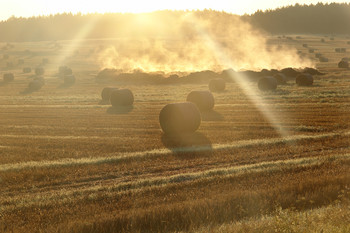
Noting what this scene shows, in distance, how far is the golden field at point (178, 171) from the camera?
8359 millimetres

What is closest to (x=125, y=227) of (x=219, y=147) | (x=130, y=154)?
(x=130, y=154)

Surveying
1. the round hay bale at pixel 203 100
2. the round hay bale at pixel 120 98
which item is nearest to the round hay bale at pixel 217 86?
the round hay bale at pixel 120 98

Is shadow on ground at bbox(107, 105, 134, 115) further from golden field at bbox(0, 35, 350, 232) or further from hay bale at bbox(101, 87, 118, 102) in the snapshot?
hay bale at bbox(101, 87, 118, 102)

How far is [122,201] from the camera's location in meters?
10.2

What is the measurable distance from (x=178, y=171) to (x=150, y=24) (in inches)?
5644

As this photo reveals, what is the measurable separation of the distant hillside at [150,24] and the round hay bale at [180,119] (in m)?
110

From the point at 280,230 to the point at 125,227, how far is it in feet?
10.2

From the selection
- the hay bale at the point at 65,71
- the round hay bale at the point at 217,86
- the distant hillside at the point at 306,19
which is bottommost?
the round hay bale at the point at 217,86

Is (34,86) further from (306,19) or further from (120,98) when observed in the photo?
(306,19)

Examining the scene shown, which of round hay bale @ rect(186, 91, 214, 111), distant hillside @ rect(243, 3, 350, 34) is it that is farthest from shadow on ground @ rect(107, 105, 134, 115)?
distant hillside @ rect(243, 3, 350, 34)

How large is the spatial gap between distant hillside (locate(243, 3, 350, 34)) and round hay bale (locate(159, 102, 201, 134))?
131 metres

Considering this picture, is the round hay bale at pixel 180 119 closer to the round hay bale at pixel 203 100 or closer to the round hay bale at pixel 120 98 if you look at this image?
the round hay bale at pixel 203 100

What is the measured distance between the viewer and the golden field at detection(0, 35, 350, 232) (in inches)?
329

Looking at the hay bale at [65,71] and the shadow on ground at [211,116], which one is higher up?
the hay bale at [65,71]
